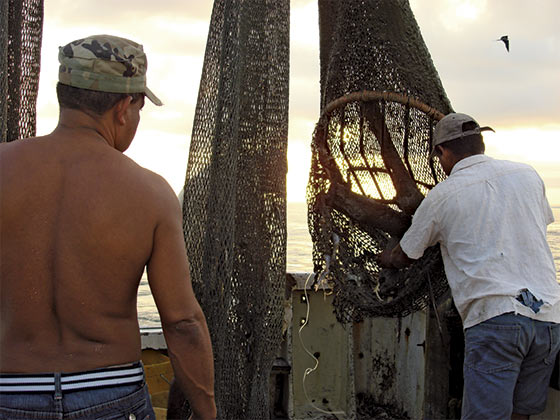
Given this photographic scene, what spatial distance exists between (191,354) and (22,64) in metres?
1.88

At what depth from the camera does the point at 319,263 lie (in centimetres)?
391

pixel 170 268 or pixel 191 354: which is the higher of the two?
pixel 170 268

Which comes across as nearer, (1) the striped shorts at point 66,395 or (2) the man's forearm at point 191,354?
(1) the striped shorts at point 66,395

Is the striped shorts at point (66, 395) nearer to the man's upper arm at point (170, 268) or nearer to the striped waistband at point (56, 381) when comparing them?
the striped waistband at point (56, 381)

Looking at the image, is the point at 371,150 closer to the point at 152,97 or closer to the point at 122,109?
the point at 152,97

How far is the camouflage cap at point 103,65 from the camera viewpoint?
2.28 metres

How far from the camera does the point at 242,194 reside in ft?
10.9

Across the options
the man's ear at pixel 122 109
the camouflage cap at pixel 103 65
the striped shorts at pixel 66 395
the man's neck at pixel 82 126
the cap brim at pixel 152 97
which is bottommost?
the striped shorts at pixel 66 395

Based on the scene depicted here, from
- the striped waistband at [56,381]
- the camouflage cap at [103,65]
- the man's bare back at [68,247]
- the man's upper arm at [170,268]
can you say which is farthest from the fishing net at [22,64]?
the striped waistband at [56,381]

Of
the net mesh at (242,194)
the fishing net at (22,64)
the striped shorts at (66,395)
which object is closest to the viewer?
the striped shorts at (66,395)

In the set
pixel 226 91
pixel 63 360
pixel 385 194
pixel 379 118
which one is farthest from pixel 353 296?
pixel 63 360

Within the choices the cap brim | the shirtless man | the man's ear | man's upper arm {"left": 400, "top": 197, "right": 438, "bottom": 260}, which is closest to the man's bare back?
the shirtless man

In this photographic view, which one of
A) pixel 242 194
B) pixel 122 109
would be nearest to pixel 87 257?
pixel 122 109

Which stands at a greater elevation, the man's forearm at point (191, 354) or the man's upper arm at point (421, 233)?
the man's upper arm at point (421, 233)
